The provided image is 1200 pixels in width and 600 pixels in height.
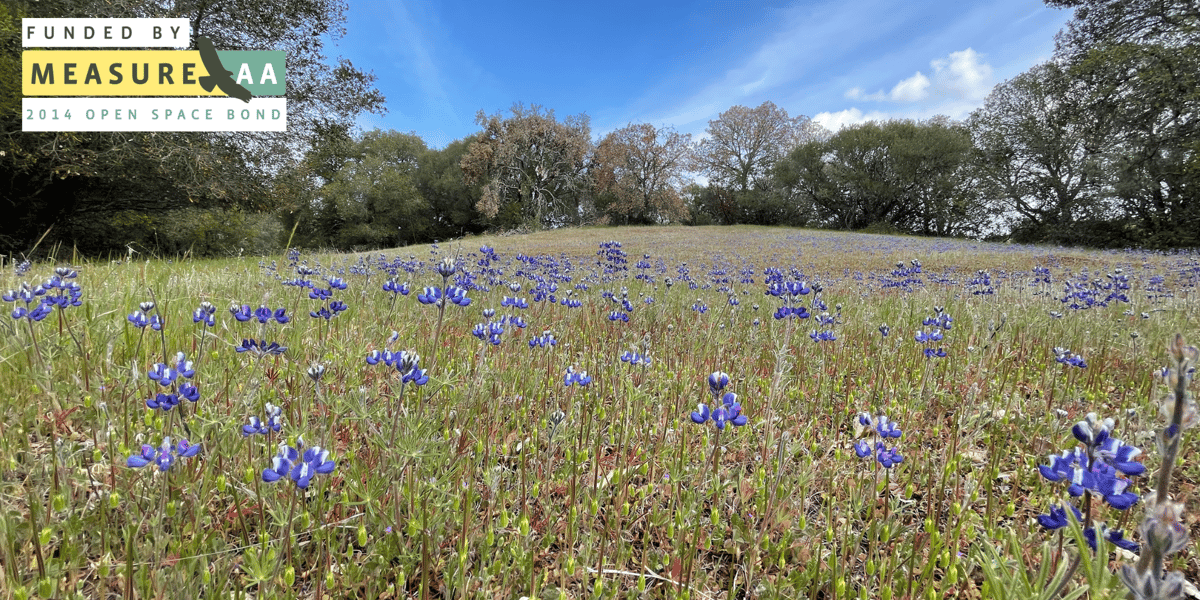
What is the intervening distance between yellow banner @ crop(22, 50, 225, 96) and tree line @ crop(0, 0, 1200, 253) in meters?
0.54

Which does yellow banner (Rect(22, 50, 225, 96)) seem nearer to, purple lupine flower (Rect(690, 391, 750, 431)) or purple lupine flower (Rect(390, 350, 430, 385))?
purple lupine flower (Rect(390, 350, 430, 385))

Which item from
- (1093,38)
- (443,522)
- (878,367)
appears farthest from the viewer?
(1093,38)

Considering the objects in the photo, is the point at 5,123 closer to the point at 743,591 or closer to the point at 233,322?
the point at 233,322

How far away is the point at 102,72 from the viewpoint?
12898mm

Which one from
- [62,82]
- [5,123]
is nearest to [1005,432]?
[62,82]

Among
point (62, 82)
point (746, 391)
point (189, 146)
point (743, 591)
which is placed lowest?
point (743, 591)

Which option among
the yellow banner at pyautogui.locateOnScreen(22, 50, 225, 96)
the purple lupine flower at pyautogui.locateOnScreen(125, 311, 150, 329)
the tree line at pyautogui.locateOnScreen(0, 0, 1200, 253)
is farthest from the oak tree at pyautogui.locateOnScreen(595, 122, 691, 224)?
the purple lupine flower at pyautogui.locateOnScreen(125, 311, 150, 329)

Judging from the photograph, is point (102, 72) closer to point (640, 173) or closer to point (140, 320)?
point (140, 320)

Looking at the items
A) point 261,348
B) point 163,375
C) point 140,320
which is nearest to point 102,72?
point 140,320

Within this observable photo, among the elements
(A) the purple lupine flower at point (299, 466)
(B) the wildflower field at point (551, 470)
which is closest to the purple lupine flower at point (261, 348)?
(B) the wildflower field at point (551, 470)

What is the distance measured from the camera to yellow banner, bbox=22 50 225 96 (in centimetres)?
1263

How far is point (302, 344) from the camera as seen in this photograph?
346 centimetres

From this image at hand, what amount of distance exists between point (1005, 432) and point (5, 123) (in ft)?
72.3

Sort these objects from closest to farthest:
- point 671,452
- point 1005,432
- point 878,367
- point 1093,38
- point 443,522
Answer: point 443,522 → point 671,452 → point 1005,432 → point 878,367 → point 1093,38
